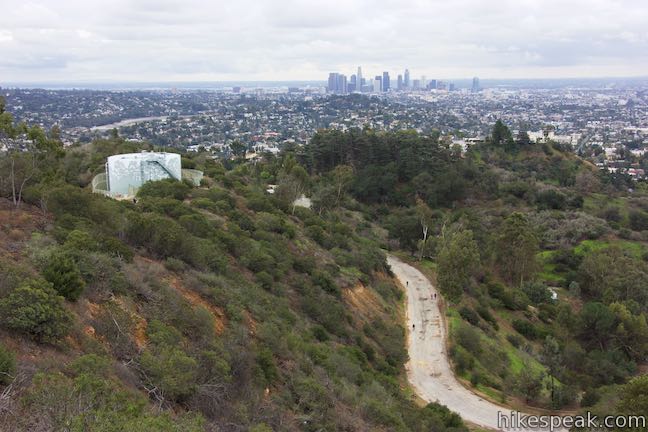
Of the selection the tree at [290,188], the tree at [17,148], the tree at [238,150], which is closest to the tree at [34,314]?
the tree at [17,148]

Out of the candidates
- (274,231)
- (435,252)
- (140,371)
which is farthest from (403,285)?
(140,371)

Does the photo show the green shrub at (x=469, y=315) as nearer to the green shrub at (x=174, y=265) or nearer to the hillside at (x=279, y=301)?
the hillside at (x=279, y=301)

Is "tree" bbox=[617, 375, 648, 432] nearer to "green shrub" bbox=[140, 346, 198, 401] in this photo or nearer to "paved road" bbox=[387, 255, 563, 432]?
"paved road" bbox=[387, 255, 563, 432]

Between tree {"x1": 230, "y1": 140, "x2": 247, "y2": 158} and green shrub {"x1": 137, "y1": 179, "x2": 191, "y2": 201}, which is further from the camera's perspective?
tree {"x1": 230, "y1": 140, "x2": 247, "y2": 158}

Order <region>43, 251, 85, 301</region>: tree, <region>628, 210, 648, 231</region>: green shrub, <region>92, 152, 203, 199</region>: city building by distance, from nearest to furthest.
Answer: <region>43, 251, 85, 301</region>: tree < <region>92, 152, 203, 199</region>: city building < <region>628, 210, 648, 231</region>: green shrub

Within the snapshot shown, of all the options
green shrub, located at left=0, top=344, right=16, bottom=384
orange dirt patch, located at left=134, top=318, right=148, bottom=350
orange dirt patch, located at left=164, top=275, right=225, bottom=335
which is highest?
green shrub, located at left=0, top=344, right=16, bottom=384

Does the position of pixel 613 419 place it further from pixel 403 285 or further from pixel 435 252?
pixel 435 252

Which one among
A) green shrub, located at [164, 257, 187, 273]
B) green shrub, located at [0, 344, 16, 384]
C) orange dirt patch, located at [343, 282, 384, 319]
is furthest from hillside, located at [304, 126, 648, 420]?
green shrub, located at [0, 344, 16, 384]
